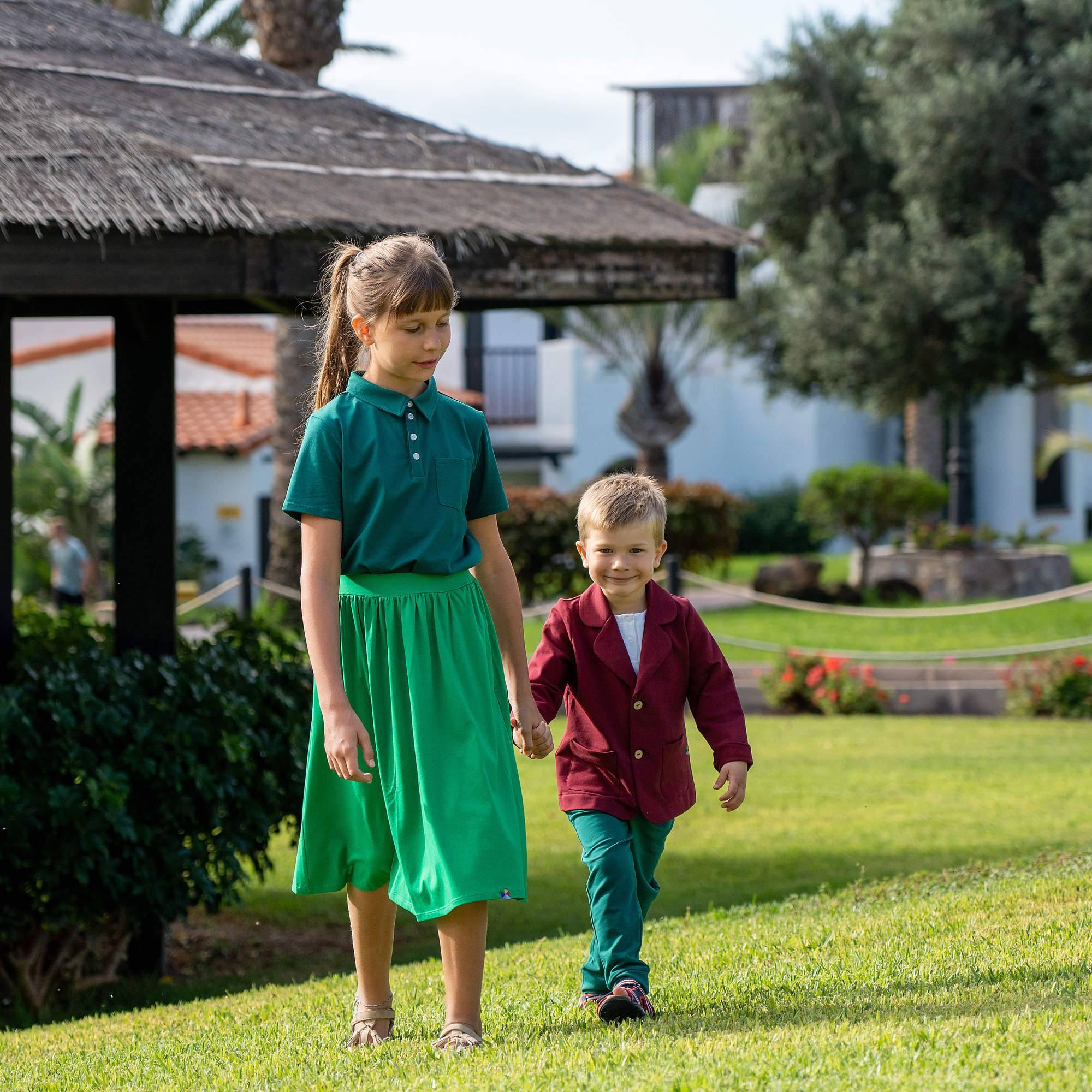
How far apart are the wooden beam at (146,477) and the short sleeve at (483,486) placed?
2787 millimetres

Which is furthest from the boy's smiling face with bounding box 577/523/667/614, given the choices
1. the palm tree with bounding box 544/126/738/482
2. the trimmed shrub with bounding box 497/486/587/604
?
the palm tree with bounding box 544/126/738/482

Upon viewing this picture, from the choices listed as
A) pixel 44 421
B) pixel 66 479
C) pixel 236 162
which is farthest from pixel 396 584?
pixel 44 421

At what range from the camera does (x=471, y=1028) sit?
3490 millimetres

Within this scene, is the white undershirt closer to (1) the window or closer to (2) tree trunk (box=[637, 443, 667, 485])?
(2) tree trunk (box=[637, 443, 667, 485])

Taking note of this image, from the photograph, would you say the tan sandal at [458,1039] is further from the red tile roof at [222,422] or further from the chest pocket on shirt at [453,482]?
the red tile roof at [222,422]

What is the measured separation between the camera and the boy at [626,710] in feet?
12.2

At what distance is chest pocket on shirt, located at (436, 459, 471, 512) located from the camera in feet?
11.5

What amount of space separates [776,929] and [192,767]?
2.19 metres

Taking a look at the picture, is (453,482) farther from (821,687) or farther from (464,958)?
(821,687)

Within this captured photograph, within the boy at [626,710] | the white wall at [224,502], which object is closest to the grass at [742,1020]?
the boy at [626,710]

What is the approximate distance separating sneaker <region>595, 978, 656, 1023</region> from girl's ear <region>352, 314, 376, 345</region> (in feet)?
5.30

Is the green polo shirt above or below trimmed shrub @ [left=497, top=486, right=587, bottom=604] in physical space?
above

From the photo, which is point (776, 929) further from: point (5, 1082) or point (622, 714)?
point (5, 1082)

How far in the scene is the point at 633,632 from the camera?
385 cm
